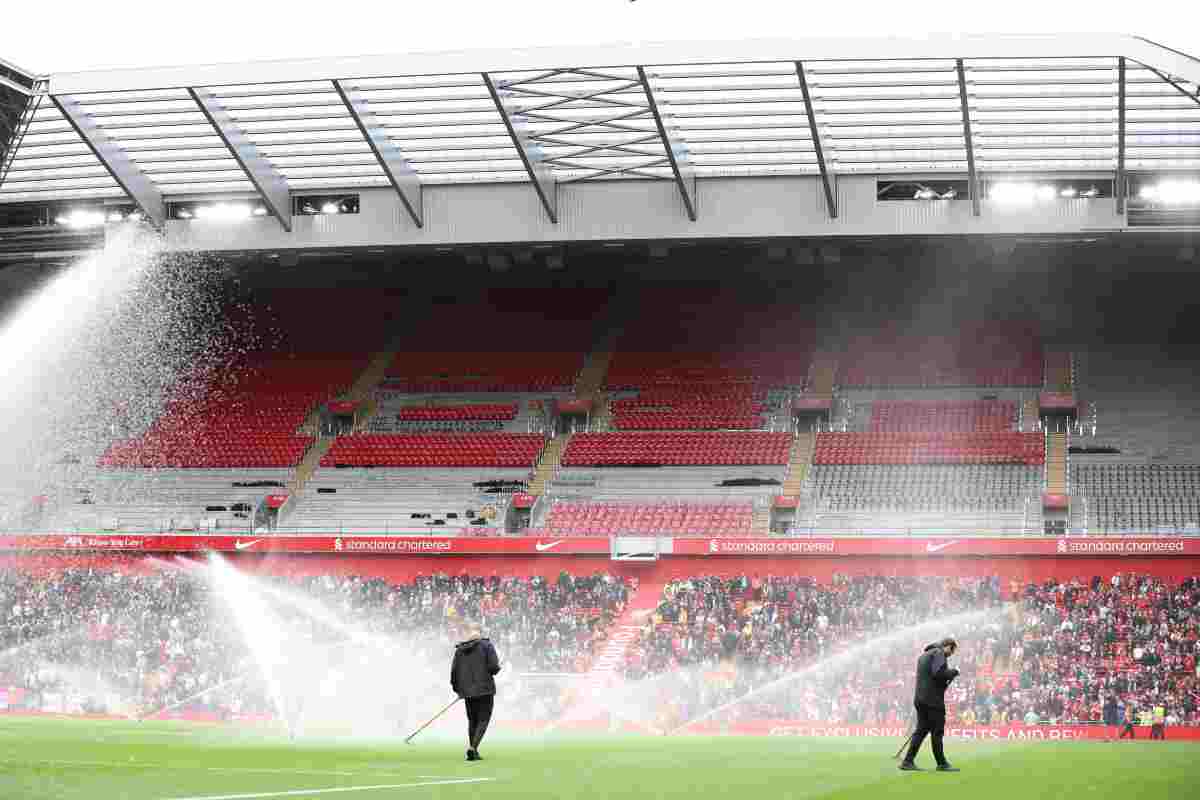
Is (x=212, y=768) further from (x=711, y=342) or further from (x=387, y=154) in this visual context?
(x=711, y=342)

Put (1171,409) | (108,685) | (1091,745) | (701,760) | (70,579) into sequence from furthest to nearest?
(1171,409), (70,579), (108,685), (1091,745), (701,760)

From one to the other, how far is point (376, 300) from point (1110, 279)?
25.2 meters

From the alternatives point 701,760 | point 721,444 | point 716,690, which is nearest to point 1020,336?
point 721,444

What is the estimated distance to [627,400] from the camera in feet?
154

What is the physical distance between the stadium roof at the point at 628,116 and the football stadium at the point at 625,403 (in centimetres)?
11

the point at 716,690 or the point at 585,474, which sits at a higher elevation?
the point at 585,474

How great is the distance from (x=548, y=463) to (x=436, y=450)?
3.65 m

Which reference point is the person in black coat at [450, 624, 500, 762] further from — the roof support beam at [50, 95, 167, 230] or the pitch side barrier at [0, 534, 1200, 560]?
the roof support beam at [50, 95, 167, 230]

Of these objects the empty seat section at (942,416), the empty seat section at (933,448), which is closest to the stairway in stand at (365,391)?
the empty seat section at (933,448)

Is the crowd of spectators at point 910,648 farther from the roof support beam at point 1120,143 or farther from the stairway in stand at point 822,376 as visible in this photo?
the stairway in stand at point 822,376

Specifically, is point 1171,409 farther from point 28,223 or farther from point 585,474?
point 28,223

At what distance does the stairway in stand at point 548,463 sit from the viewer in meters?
42.9

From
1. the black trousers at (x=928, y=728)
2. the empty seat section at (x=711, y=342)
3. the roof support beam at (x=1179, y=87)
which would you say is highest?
the roof support beam at (x=1179, y=87)

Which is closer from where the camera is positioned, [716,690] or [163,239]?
[716,690]
